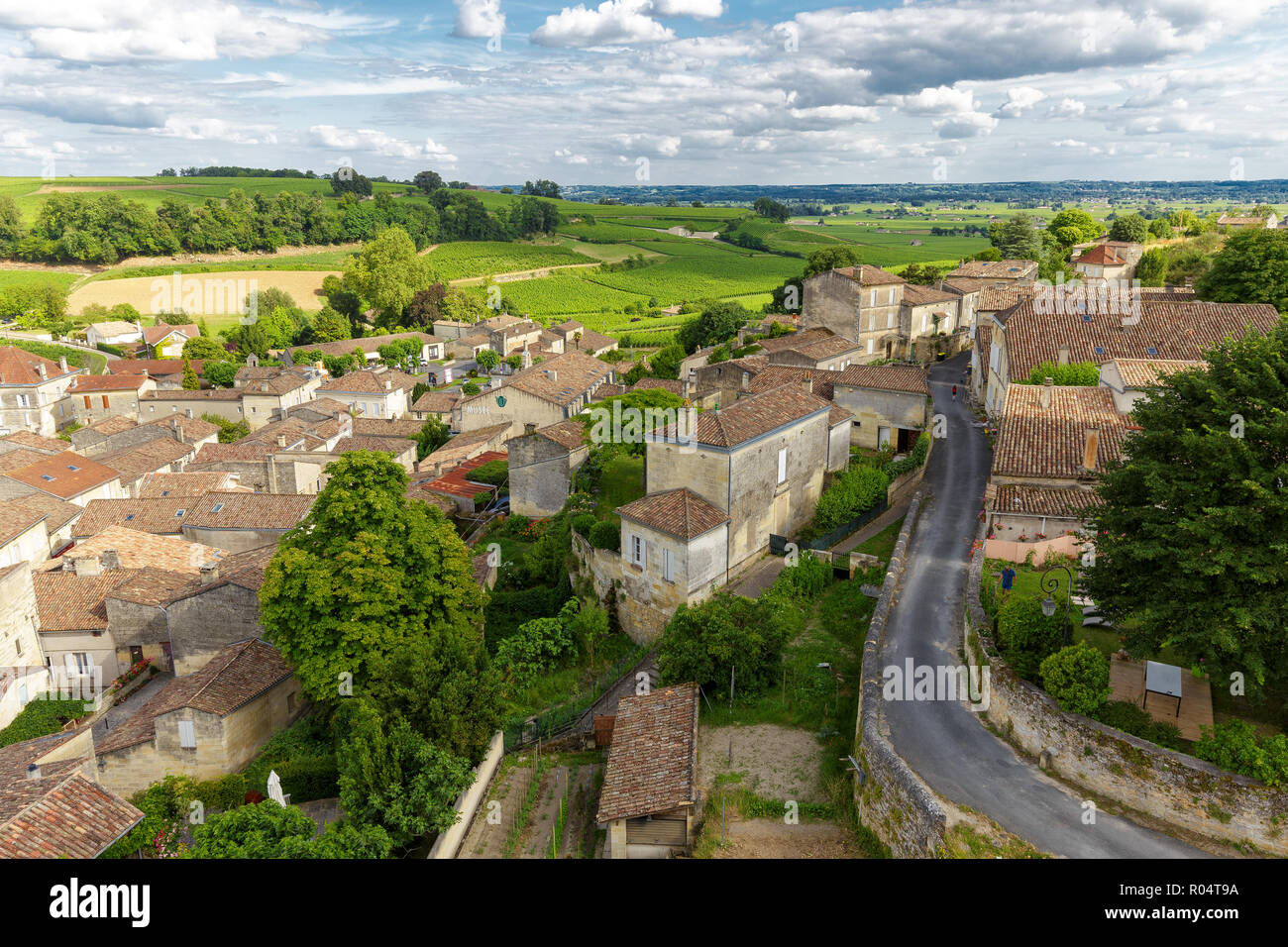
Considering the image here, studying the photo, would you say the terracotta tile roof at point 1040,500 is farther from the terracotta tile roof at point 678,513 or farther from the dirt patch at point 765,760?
the dirt patch at point 765,760

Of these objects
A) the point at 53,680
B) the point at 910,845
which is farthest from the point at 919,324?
the point at 53,680

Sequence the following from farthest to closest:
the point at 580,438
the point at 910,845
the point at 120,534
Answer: the point at 580,438, the point at 120,534, the point at 910,845

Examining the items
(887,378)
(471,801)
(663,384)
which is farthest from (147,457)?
(887,378)

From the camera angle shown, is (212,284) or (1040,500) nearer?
(1040,500)

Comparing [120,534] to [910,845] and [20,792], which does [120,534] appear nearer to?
[20,792]

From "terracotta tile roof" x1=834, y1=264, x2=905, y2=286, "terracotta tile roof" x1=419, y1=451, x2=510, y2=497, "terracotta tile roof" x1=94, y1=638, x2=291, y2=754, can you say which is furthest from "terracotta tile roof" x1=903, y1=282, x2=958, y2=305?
"terracotta tile roof" x1=94, y1=638, x2=291, y2=754

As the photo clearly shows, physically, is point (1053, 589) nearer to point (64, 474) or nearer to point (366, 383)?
point (64, 474)

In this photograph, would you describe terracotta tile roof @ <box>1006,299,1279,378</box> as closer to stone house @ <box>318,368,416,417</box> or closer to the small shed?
the small shed

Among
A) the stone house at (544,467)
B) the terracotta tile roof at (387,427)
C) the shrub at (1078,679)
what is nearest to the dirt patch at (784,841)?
the shrub at (1078,679)
